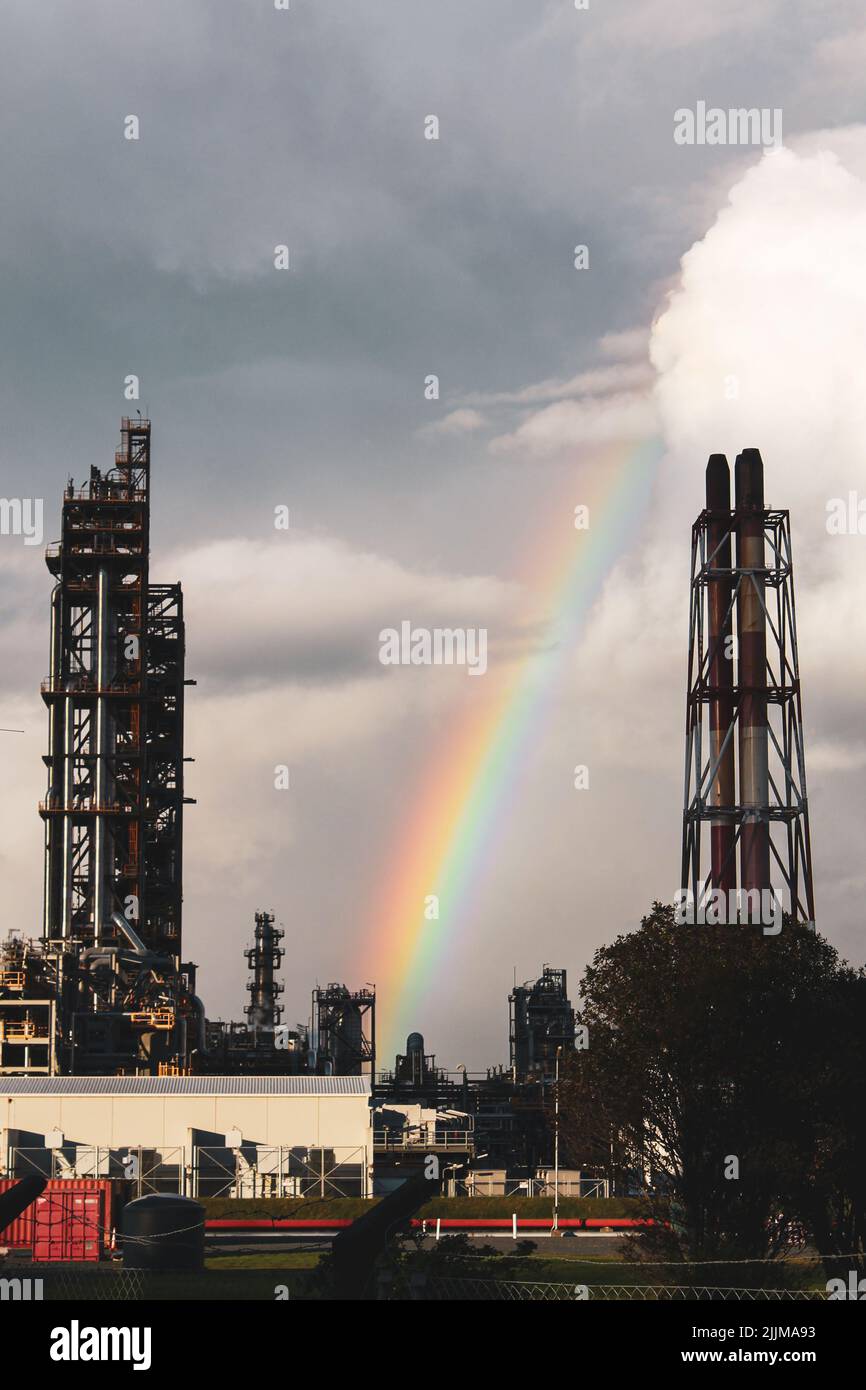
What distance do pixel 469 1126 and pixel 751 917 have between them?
35.0 metres

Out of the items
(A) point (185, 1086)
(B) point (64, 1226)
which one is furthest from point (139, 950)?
(B) point (64, 1226)

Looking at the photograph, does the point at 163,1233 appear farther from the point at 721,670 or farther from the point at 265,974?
the point at 265,974

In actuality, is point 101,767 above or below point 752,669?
below

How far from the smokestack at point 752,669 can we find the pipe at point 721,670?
78 cm

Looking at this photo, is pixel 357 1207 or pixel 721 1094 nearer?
pixel 721 1094

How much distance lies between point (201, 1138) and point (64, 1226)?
20.7m

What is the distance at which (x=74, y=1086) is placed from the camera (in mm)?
79062

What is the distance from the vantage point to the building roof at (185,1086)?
78.2 metres

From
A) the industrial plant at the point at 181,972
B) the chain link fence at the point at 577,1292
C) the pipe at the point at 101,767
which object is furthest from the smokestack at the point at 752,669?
the pipe at the point at 101,767

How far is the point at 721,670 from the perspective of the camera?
294 ft

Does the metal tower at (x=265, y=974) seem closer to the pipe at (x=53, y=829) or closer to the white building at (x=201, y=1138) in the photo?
the pipe at (x=53, y=829)

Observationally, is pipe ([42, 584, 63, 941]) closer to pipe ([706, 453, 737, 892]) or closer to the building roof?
the building roof
